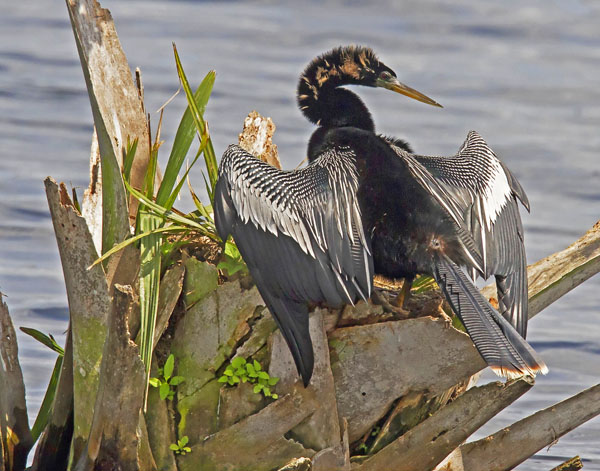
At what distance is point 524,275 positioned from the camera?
434 cm

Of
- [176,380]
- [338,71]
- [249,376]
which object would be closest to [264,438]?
[249,376]

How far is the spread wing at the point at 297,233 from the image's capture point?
151 inches

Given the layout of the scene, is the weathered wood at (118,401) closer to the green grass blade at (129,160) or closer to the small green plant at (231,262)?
the small green plant at (231,262)

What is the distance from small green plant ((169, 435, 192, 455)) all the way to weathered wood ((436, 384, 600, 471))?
Result: 3.13ft

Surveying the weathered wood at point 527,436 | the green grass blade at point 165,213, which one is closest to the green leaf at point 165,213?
the green grass blade at point 165,213

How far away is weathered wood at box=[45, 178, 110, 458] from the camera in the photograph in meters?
3.81

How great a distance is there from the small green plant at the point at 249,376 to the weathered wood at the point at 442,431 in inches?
18.2

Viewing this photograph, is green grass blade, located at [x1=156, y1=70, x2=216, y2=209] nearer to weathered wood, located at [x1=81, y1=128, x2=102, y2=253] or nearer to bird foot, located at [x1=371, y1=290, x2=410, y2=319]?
weathered wood, located at [x1=81, y1=128, x2=102, y2=253]

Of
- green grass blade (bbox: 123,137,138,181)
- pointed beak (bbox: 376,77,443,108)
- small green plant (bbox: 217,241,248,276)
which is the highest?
pointed beak (bbox: 376,77,443,108)

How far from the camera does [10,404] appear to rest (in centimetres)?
419

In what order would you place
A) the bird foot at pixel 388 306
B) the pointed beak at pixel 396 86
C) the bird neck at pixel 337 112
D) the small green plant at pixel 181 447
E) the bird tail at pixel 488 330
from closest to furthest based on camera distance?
1. the bird tail at pixel 488 330
2. the small green plant at pixel 181 447
3. the bird foot at pixel 388 306
4. the bird neck at pixel 337 112
5. the pointed beak at pixel 396 86

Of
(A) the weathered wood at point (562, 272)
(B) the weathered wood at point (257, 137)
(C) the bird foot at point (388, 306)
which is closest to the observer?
(C) the bird foot at point (388, 306)

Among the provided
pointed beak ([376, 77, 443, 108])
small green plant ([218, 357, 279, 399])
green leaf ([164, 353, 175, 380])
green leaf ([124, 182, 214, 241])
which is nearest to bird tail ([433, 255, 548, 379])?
small green plant ([218, 357, 279, 399])

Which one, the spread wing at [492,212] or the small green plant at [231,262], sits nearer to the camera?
the small green plant at [231,262]
